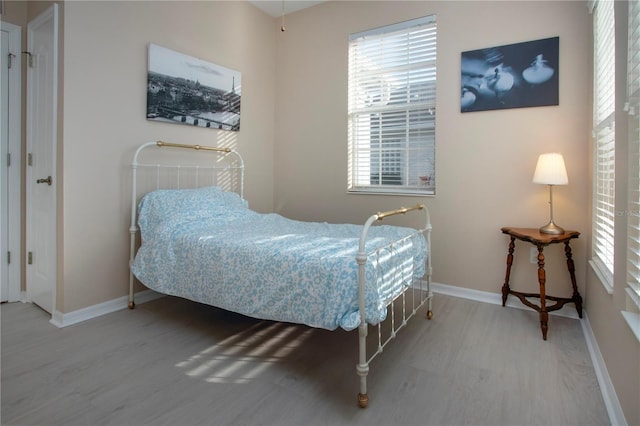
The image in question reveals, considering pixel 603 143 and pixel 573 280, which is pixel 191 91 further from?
pixel 573 280

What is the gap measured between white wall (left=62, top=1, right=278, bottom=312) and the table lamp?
273cm

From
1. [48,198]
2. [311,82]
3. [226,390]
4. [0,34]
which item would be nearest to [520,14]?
[311,82]

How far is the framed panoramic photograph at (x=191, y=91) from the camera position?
A: 9.96 feet

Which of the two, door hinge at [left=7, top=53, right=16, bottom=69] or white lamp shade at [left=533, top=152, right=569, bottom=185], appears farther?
door hinge at [left=7, top=53, right=16, bottom=69]

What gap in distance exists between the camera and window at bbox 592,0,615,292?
1.96 meters

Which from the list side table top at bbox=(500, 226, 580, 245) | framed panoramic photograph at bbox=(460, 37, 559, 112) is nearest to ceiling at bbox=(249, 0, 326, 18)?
framed panoramic photograph at bbox=(460, 37, 559, 112)

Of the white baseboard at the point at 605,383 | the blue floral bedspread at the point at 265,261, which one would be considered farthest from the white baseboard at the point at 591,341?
the blue floral bedspread at the point at 265,261

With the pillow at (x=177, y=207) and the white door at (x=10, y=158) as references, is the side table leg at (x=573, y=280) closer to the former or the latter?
the pillow at (x=177, y=207)

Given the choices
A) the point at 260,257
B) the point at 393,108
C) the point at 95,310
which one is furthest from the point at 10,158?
the point at 393,108

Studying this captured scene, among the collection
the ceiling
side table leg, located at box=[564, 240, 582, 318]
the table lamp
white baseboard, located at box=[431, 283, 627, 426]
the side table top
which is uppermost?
the ceiling

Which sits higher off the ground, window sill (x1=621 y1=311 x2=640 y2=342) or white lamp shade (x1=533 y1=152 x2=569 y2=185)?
white lamp shade (x1=533 y1=152 x2=569 y2=185)

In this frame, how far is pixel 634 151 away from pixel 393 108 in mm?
2281

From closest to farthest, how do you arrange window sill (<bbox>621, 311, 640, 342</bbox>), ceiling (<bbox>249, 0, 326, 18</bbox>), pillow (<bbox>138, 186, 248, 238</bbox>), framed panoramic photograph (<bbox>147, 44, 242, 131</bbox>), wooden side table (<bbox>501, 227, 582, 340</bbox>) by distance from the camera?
window sill (<bbox>621, 311, 640, 342</bbox>) → wooden side table (<bbox>501, 227, 582, 340</bbox>) → pillow (<bbox>138, 186, 248, 238</bbox>) → framed panoramic photograph (<bbox>147, 44, 242, 131</bbox>) → ceiling (<bbox>249, 0, 326, 18</bbox>)

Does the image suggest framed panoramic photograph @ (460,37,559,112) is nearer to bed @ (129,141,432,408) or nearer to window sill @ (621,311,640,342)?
bed @ (129,141,432,408)
